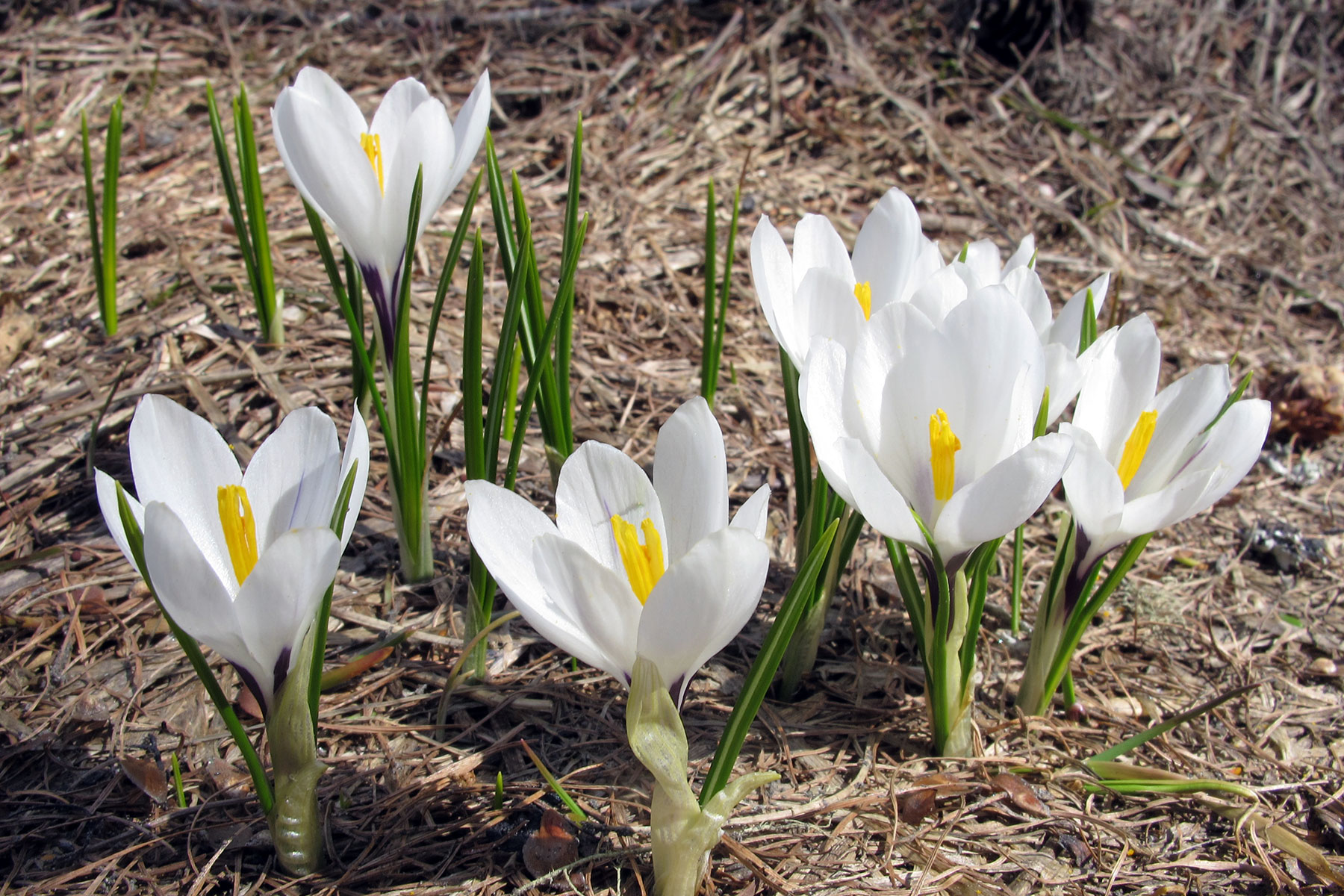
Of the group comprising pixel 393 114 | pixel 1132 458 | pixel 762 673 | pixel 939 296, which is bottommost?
pixel 762 673

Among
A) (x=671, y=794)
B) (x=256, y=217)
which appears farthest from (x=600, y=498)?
(x=256, y=217)

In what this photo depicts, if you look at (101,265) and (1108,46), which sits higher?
(1108,46)

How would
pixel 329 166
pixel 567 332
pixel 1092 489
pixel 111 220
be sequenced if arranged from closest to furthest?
pixel 1092 489, pixel 329 166, pixel 567 332, pixel 111 220

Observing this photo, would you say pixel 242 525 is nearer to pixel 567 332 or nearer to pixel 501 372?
pixel 501 372

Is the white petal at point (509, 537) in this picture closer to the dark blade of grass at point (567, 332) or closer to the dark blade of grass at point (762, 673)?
the dark blade of grass at point (762, 673)

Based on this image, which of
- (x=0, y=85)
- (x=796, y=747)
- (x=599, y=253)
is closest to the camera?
(x=796, y=747)

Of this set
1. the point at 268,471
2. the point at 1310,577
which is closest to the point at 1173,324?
the point at 1310,577

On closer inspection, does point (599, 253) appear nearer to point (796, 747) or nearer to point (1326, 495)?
point (796, 747)
